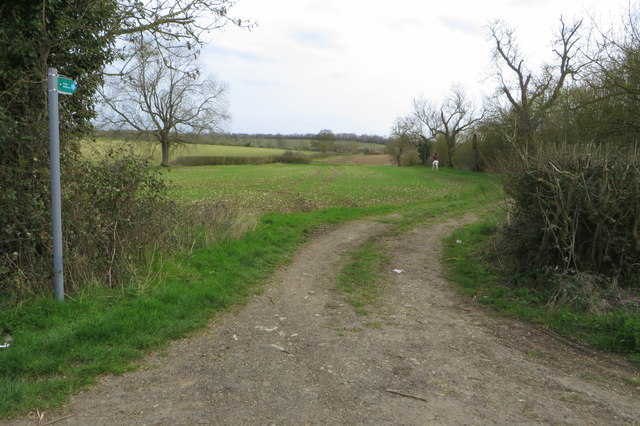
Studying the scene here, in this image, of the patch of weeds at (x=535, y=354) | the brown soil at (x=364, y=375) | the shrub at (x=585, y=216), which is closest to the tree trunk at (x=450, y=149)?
the shrub at (x=585, y=216)

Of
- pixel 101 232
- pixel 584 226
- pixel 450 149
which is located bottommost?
pixel 101 232

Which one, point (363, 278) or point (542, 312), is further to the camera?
point (363, 278)

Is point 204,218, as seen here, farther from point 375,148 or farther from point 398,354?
point 375,148

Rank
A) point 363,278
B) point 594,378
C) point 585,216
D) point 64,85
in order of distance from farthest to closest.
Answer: point 363,278, point 585,216, point 64,85, point 594,378

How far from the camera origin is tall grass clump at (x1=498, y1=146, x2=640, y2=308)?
6922mm

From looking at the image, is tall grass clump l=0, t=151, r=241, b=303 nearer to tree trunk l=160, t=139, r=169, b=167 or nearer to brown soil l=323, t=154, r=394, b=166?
tree trunk l=160, t=139, r=169, b=167

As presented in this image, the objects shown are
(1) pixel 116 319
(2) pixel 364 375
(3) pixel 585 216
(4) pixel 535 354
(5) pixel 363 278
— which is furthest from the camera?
(5) pixel 363 278

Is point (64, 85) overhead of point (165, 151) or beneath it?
overhead

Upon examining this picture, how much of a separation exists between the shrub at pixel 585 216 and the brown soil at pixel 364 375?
74.4 inches

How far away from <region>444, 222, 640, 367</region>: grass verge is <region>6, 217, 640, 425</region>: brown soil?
26 centimetres

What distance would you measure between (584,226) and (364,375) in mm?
5192

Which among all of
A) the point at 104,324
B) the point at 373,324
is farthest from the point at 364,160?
the point at 104,324

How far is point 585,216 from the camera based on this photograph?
24.2 feet

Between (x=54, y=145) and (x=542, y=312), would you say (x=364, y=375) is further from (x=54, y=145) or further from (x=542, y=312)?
(x=54, y=145)
